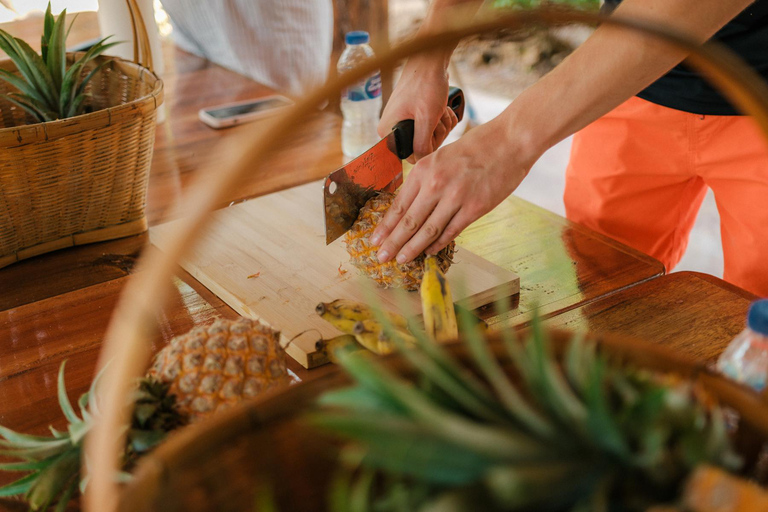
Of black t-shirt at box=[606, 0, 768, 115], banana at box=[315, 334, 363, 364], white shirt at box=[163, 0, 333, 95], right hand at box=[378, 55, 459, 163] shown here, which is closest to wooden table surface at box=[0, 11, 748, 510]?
banana at box=[315, 334, 363, 364]

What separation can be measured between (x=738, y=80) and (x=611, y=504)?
1.09 feet

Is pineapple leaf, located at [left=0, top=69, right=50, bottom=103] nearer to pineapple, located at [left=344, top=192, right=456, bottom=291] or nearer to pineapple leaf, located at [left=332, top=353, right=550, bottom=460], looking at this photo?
pineapple, located at [left=344, top=192, right=456, bottom=291]

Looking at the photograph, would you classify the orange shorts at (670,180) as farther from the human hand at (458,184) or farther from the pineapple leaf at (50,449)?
the pineapple leaf at (50,449)

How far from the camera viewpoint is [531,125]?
3.29 ft

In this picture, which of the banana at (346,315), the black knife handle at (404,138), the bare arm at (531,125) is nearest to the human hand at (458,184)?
the bare arm at (531,125)

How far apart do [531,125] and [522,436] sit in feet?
2.22

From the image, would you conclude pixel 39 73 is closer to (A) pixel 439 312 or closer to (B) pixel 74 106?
(B) pixel 74 106

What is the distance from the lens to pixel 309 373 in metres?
0.93

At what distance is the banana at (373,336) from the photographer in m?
0.72

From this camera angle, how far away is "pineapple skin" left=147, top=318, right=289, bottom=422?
2.20 ft

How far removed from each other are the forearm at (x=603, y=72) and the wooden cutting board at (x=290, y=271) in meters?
0.25

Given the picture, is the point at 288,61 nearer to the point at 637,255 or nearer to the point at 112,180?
the point at 112,180

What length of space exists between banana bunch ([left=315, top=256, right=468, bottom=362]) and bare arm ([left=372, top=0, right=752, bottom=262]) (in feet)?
0.74

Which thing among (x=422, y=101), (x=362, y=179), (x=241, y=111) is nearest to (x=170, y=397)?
(x=362, y=179)
